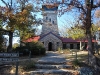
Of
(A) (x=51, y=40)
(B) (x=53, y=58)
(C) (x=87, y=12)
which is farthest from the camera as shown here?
(A) (x=51, y=40)

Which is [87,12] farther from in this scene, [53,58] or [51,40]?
[51,40]

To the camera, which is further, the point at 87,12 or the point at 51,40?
the point at 51,40

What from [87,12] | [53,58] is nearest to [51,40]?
[53,58]

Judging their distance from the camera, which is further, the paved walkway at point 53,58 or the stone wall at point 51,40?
the stone wall at point 51,40

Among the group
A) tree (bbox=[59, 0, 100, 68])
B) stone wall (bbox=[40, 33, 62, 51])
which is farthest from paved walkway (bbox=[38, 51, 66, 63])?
stone wall (bbox=[40, 33, 62, 51])

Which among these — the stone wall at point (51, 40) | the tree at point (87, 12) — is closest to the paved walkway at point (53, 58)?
the tree at point (87, 12)

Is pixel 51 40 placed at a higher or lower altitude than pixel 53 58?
higher

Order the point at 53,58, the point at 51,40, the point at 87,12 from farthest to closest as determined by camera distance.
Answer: the point at 51,40 < the point at 53,58 < the point at 87,12

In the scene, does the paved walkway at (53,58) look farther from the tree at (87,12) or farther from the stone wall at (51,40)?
the stone wall at (51,40)

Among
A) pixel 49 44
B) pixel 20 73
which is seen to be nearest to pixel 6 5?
pixel 20 73

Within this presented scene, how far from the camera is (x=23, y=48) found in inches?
1140

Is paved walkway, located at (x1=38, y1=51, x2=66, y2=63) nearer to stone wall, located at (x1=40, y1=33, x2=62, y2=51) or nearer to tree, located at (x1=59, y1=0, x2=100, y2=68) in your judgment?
tree, located at (x1=59, y1=0, x2=100, y2=68)

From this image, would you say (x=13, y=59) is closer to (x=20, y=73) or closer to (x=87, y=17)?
(x=20, y=73)

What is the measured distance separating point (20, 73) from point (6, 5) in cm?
1090
